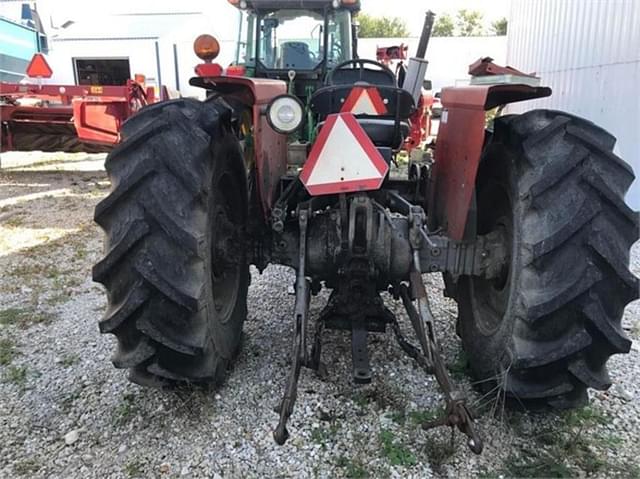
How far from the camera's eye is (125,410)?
8.64 feet

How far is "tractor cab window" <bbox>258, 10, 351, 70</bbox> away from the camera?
5.12 meters

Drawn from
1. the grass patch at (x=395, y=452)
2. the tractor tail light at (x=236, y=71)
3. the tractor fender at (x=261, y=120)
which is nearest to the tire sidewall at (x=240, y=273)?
the tractor fender at (x=261, y=120)

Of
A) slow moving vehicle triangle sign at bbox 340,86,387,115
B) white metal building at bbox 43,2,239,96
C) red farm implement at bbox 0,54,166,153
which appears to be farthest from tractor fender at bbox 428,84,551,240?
white metal building at bbox 43,2,239,96

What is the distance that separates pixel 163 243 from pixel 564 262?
5.15 ft

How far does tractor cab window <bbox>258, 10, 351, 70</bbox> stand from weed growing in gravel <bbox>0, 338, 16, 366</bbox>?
3.18m

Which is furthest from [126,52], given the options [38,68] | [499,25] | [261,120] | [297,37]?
[499,25]

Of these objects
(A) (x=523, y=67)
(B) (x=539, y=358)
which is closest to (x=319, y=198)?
(B) (x=539, y=358)

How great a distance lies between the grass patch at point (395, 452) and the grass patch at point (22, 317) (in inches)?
96.1

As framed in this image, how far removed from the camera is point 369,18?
55125mm

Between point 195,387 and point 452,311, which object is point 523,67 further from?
point 195,387

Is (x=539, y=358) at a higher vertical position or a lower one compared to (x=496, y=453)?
higher

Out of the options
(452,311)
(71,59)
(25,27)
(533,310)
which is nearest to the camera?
(533,310)

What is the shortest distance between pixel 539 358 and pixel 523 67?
31.9ft

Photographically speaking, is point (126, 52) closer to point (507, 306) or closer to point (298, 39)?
point (298, 39)
